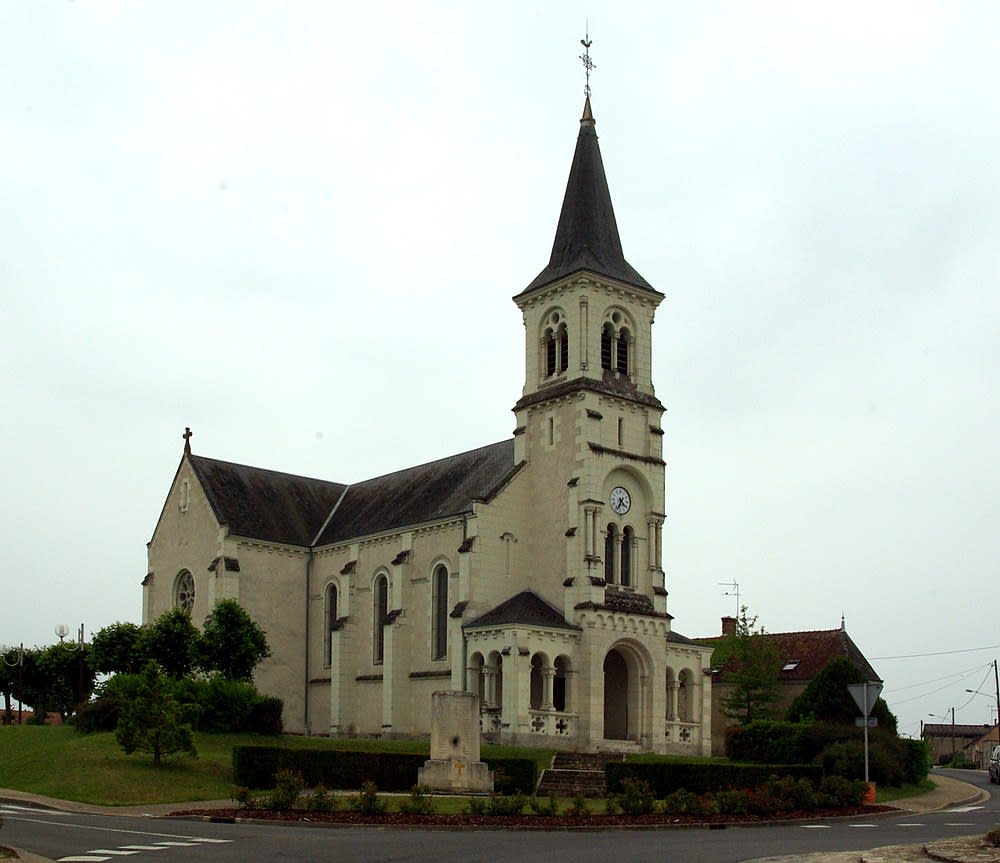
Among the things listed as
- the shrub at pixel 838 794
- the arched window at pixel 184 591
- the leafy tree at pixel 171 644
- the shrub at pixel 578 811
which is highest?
the arched window at pixel 184 591

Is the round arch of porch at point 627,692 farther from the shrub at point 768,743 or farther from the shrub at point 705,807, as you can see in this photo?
the shrub at point 705,807

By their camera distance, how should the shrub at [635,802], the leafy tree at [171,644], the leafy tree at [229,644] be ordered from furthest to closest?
the leafy tree at [171,644] → the leafy tree at [229,644] → the shrub at [635,802]

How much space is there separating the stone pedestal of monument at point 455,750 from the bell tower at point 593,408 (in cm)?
1505

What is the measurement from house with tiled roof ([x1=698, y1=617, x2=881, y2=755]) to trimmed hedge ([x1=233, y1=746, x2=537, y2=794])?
90.5 ft

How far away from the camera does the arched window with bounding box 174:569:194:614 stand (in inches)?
2549

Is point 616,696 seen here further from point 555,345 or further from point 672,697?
point 555,345

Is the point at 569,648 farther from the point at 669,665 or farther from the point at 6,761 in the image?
the point at 6,761

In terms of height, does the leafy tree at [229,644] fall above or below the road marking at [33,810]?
above

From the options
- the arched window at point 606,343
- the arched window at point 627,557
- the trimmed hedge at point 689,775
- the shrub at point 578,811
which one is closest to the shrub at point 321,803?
the shrub at point 578,811

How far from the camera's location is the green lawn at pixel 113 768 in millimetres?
35938

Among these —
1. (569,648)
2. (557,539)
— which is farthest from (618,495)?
(569,648)

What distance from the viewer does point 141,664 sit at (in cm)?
5516

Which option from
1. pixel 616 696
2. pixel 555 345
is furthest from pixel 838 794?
pixel 555 345

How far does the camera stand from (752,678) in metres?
63.1
